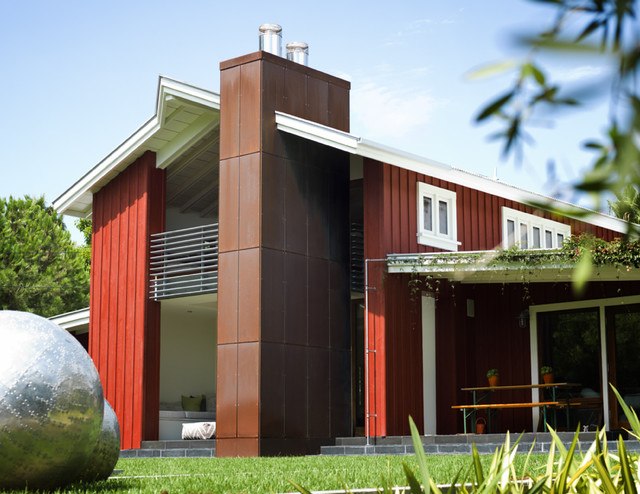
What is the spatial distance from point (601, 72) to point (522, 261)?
1399 cm

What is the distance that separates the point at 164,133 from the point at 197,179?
72.8 inches

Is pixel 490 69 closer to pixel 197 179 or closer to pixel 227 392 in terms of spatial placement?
pixel 227 392

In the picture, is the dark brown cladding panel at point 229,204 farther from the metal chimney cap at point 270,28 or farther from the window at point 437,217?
the window at point 437,217

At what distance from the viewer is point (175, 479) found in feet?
28.3

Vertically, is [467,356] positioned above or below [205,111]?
below

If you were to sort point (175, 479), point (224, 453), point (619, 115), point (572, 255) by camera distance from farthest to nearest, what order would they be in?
point (224, 453), point (572, 255), point (175, 479), point (619, 115)

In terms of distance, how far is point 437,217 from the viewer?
17047 mm

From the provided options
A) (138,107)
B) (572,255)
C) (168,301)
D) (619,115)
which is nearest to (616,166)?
(619,115)

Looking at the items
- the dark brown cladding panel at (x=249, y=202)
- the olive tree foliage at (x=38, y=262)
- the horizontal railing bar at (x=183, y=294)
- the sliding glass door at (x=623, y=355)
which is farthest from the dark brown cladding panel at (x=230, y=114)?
the olive tree foliage at (x=38, y=262)

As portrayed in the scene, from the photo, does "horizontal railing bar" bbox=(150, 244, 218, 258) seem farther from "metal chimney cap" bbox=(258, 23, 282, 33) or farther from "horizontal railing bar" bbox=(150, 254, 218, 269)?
"metal chimney cap" bbox=(258, 23, 282, 33)

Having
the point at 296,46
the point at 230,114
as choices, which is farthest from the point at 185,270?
the point at 296,46

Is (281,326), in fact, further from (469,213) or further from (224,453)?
(469,213)

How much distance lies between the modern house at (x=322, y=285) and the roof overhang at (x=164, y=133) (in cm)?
4

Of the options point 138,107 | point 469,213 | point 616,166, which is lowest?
point 616,166
